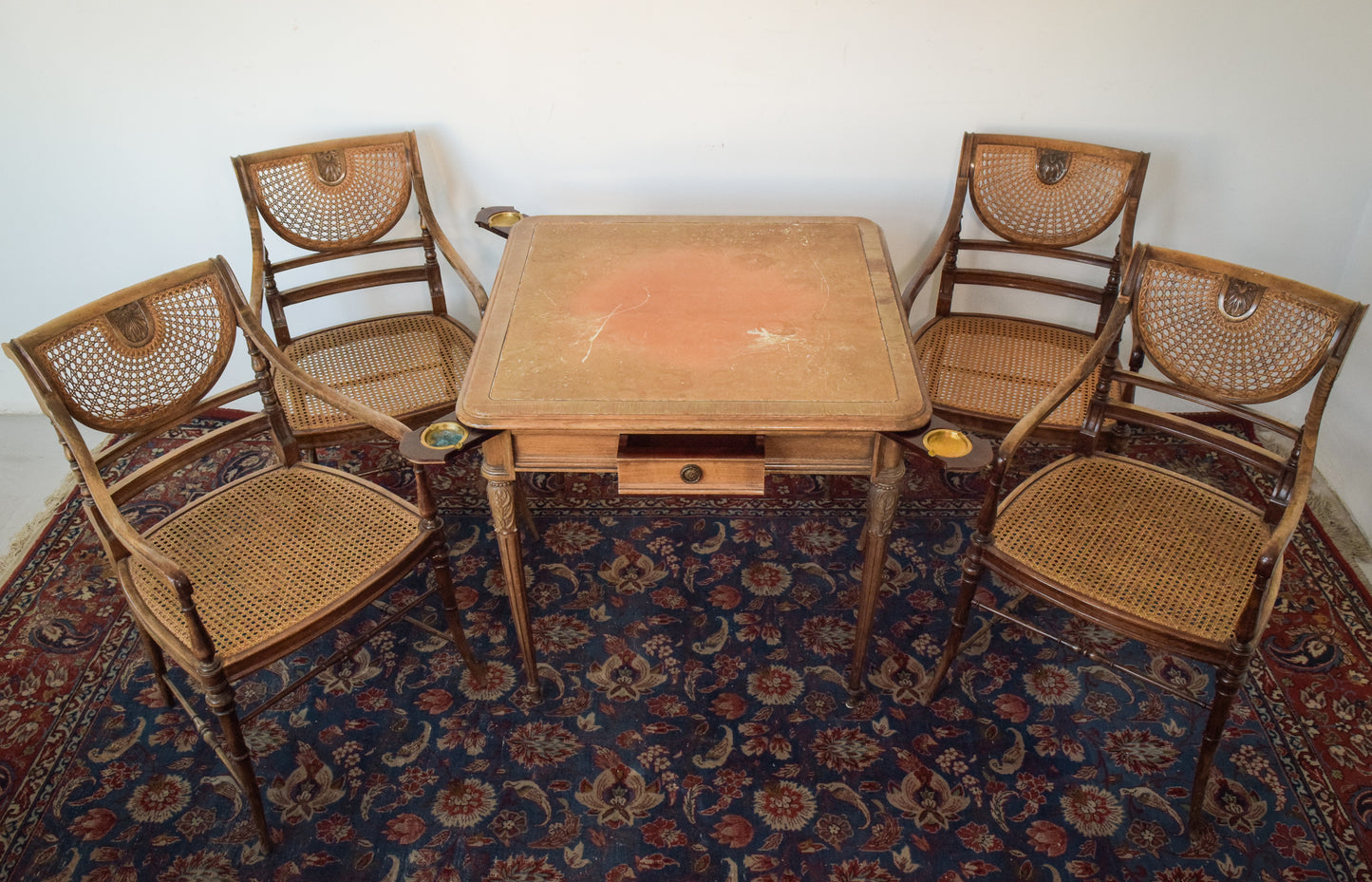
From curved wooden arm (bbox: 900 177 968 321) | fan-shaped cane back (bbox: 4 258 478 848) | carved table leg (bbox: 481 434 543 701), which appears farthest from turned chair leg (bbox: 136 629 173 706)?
curved wooden arm (bbox: 900 177 968 321)

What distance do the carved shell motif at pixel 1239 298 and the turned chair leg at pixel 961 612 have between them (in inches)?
30.8

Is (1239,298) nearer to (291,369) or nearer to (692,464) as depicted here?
(692,464)

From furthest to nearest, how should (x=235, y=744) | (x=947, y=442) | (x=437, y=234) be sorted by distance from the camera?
(x=437, y=234), (x=235, y=744), (x=947, y=442)

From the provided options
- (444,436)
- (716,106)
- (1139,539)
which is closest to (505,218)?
(716,106)

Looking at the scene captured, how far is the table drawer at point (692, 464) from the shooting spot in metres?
1.99

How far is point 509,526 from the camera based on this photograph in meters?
2.14

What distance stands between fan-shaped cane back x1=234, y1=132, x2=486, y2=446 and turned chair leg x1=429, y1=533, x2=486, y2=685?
0.49 metres

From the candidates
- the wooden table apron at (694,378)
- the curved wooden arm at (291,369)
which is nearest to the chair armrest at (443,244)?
the wooden table apron at (694,378)

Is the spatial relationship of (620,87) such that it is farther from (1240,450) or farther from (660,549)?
(1240,450)

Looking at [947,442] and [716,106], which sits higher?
[716,106]

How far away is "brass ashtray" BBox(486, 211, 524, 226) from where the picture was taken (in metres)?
2.72

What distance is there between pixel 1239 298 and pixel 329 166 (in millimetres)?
2444

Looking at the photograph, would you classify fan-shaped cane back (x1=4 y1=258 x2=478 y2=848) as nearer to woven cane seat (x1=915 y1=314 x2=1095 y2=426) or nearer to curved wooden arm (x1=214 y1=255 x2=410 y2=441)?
curved wooden arm (x1=214 y1=255 x2=410 y2=441)

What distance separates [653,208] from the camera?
3074 millimetres
